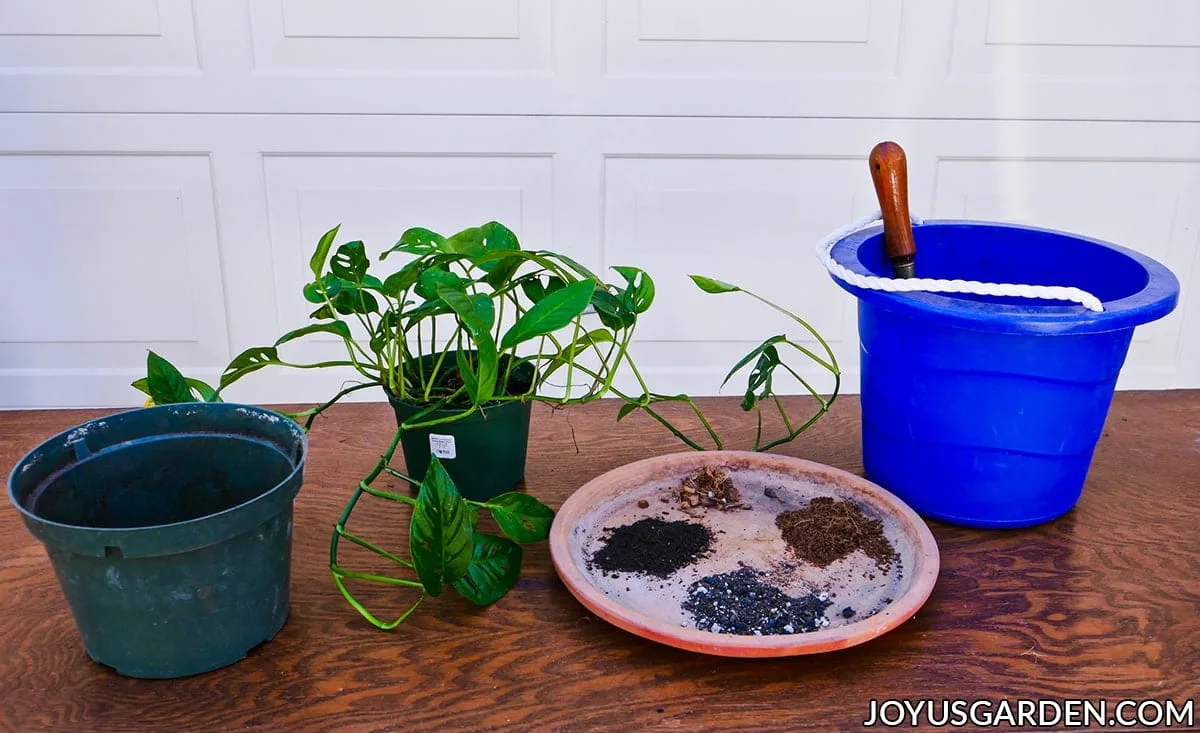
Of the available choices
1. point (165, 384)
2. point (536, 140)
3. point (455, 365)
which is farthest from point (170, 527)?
point (536, 140)

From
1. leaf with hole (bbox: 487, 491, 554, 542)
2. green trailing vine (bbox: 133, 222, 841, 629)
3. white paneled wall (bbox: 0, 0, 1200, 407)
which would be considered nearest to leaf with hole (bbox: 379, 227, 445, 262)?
green trailing vine (bbox: 133, 222, 841, 629)

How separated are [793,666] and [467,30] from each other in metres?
1.67

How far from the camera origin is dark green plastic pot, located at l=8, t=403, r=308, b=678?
57cm

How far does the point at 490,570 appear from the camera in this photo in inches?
28.0

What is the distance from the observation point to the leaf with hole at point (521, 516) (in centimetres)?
73

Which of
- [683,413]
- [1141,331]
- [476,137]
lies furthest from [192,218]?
[1141,331]

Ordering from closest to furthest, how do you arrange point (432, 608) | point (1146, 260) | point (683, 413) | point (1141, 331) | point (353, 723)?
point (353, 723) < point (432, 608) < point (1146, 260) < point (683, 413) < point (1141, 331)

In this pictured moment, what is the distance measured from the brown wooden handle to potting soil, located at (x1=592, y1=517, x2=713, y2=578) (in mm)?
316

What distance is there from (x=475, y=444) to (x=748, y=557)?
0.25 m

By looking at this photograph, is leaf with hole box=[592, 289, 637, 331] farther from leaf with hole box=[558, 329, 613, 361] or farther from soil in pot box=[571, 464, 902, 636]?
soil in pot box=[571, 464, 902, 636]

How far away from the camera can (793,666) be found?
636 mm

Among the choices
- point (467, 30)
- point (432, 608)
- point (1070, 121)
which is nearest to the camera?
point (432, 608)

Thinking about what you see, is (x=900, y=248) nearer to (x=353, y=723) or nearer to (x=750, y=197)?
(x=353, y=723)

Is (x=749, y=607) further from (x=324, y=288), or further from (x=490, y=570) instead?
(x=324, y=288)
